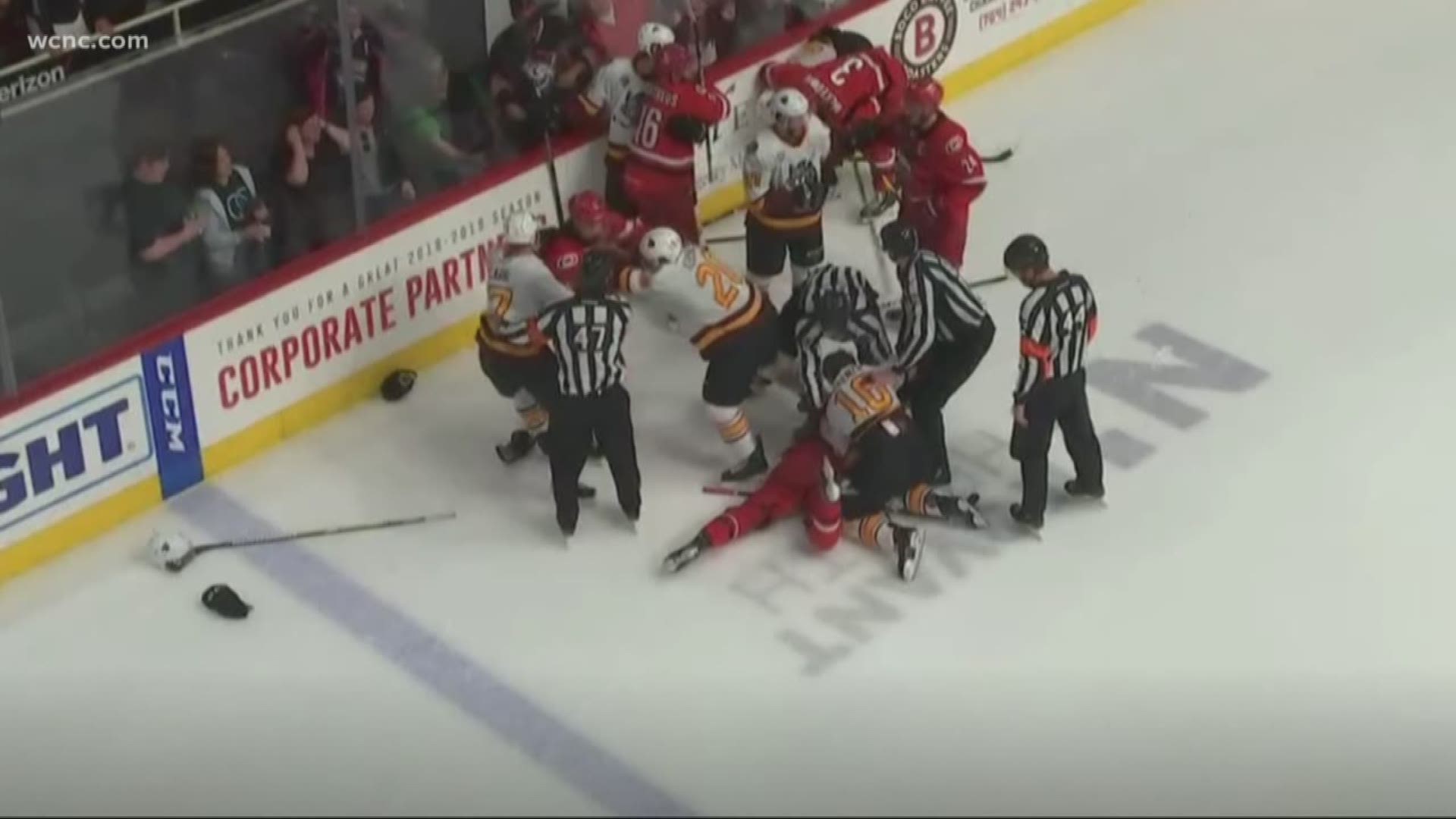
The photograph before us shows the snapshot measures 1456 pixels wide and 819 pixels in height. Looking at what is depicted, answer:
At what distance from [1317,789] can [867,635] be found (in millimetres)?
3554

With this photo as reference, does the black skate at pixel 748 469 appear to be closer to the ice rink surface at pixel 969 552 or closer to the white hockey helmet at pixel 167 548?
the ice rink surface at pixel 969 552

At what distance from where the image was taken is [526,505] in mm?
5191

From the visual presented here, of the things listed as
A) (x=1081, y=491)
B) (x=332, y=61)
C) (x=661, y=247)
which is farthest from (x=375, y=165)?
(x=1081, y=491)

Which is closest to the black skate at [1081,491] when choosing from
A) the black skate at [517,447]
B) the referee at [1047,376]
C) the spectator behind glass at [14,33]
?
the referee at [1047,376]

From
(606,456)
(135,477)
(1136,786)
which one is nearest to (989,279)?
(606,456)

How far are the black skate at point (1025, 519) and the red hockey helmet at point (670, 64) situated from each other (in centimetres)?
179

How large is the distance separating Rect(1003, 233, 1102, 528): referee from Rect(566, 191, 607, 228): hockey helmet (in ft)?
3.74

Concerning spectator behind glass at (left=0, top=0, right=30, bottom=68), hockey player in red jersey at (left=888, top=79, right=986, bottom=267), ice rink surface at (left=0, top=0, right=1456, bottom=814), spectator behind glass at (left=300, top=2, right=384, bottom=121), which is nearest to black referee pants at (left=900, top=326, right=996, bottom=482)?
ice rink surface at (left=0, top=0, right=1456, bottom=814)

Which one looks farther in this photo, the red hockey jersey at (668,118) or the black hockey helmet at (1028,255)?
the red hockey jersey at (668,118)

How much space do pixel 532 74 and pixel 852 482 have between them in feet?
6.31

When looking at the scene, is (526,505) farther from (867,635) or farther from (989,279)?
(989,279)

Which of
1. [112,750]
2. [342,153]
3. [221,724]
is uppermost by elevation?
[221,724]

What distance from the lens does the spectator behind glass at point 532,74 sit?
5.93 meters

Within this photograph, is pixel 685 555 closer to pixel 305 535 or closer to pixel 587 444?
pixel 587 444
